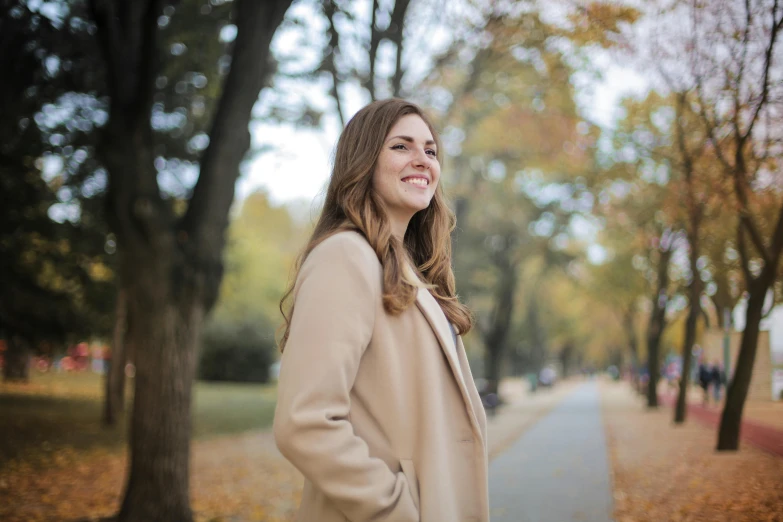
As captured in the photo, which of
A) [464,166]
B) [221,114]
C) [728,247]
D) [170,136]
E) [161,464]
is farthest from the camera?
[464,166]

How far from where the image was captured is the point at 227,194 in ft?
23.6

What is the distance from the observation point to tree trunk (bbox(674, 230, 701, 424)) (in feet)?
25.9

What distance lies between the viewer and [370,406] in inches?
78.4

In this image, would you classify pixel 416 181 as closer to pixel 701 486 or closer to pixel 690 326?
pixel 701 486

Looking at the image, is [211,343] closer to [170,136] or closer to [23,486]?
[170,136]

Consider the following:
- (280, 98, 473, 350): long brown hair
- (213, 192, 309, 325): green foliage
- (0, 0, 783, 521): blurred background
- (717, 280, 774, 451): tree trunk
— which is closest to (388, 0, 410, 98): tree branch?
(0, 0, 783, 521): blurred background

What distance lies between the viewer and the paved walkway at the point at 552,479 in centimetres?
719

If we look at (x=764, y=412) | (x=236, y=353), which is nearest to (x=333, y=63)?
(x=764, y=412)

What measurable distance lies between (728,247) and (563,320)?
4955 cm

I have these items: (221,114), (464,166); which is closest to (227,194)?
(221,114)

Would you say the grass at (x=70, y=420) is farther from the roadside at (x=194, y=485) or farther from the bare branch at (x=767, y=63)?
the bare branch at (x=767, y=63)

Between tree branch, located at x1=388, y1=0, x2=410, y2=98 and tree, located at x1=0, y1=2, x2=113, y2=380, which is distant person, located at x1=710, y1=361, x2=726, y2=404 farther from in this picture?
tree, located at x1=0, y1=2, x2=113, y2=380

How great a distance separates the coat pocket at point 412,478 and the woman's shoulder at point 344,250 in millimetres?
579

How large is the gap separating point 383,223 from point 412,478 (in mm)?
776
